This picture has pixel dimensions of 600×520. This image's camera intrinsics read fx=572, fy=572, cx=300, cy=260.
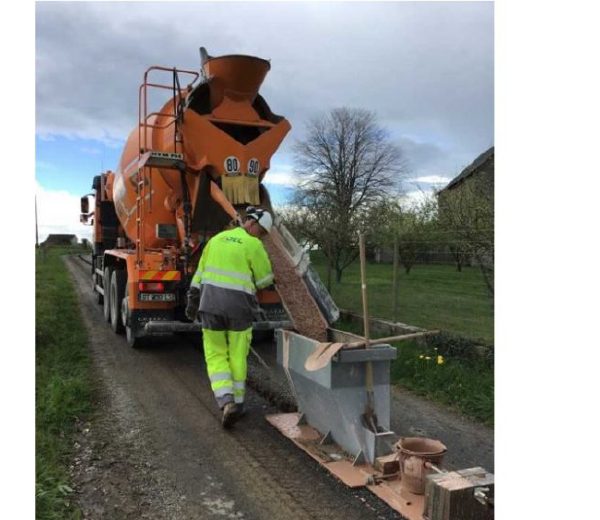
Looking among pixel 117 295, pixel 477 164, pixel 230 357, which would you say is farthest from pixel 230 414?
pixel 477 164

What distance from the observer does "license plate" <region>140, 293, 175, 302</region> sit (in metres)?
6.57

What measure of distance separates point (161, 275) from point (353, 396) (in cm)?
364

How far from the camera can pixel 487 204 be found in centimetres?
719

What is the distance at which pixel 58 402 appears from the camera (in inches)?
189

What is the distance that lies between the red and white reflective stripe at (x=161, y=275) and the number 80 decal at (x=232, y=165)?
4.33ft

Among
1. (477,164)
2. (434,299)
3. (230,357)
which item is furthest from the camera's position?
(477,164)

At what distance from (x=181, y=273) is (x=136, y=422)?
232cm

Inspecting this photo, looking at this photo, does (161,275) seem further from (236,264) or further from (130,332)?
(236,264)

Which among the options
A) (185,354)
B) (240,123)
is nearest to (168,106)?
(240,123)

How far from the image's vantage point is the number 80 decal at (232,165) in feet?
20.9

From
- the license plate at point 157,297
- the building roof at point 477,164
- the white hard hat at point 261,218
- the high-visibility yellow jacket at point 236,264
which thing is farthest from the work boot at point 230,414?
the building roof at point 477,164

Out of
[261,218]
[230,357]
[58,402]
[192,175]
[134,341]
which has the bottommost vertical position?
[58,402]

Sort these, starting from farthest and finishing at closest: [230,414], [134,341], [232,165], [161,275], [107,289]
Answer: [107,289]
[134,341]
[161,275]
[232,165]
[230,414]

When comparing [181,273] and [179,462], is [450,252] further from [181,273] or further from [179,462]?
[179,462]
